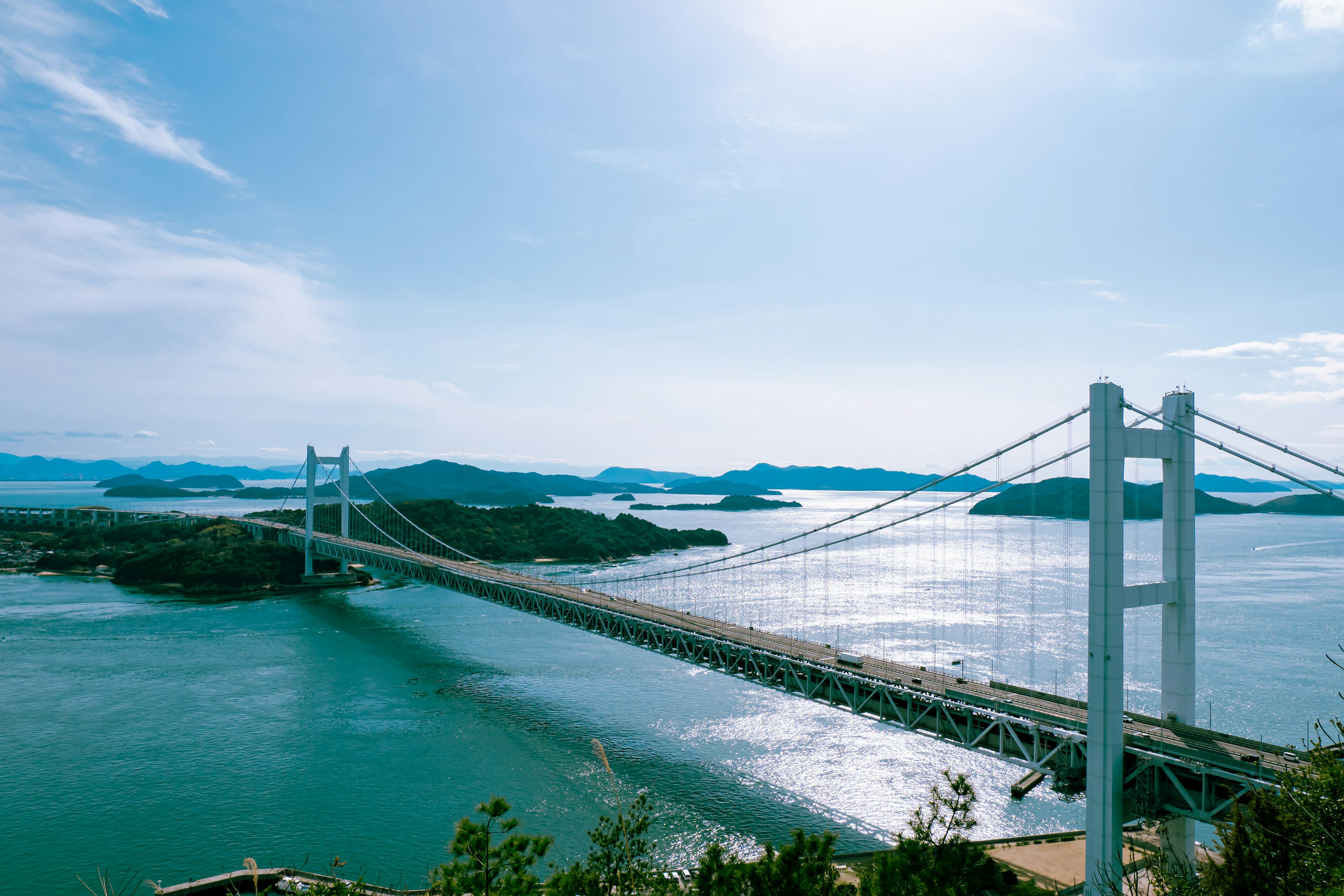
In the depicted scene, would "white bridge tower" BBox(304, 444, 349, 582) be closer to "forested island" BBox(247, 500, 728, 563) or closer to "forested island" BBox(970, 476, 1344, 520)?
"forested island" BBox(247, 500, 728, 563)

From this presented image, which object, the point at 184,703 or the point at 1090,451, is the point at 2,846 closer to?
the point at 184,703

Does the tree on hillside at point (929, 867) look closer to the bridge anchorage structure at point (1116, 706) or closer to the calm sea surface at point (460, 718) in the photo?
the bridge anchorage structure at point (1116, 706)

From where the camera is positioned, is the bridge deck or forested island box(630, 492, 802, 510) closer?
the bridge deck

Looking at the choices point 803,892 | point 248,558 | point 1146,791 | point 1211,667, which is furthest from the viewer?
point 248,558

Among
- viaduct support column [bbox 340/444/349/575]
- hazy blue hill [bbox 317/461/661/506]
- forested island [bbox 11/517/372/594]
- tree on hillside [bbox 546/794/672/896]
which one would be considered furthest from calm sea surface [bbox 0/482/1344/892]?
hazy blue hill [bbox 317/461/661/506]

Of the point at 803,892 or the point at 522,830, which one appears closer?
the point at 803,892

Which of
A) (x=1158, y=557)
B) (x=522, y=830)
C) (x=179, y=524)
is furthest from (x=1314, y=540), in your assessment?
(x=179, y=524)
